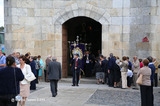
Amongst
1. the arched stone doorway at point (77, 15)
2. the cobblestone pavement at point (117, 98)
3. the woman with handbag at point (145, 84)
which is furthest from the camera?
the arched stone doorway at point (77, 15)

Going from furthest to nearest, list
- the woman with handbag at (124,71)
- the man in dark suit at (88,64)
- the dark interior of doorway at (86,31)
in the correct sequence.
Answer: the dark interior of doorway at (86,31), the man in dark suit at (88,64), the woman with handbag at (124,71)

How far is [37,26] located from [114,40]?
4.42m

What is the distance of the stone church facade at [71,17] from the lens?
14586mm

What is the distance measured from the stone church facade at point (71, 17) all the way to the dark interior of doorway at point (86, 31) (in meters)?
1.80

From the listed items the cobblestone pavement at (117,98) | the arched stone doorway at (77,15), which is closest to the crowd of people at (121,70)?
the arched stone doorway at (77,15)

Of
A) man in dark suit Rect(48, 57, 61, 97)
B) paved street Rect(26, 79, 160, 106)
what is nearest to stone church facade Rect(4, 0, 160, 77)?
paved street Rect(26, 79, 160, 106)

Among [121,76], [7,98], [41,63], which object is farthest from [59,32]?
[7,98]

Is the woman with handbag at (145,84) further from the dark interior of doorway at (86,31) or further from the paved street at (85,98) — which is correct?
the dark interior of doorway at (86,31)

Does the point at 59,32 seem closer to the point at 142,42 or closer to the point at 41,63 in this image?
the point at 41,63

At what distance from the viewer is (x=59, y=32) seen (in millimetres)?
15633

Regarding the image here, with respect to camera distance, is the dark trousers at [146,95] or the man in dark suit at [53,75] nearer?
the dark trousers at [146,95]

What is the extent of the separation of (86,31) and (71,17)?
502cm

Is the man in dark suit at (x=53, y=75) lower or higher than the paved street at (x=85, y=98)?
higher

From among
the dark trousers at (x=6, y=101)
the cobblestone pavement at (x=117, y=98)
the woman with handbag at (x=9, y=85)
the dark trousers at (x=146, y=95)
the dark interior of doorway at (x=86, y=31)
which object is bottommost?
the cobblestone pavement at (x=117, y=98)
